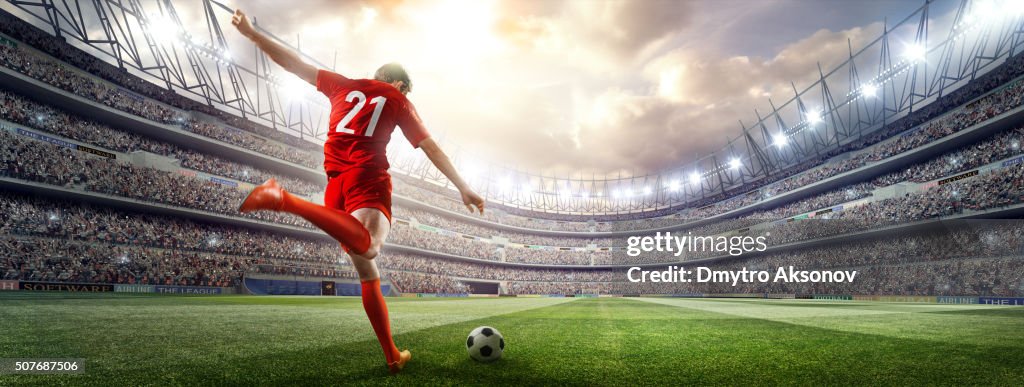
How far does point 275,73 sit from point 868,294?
1839 inches

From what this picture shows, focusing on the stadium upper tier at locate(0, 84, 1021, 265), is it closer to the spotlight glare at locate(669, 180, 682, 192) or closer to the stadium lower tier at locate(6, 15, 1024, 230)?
the stadium lower tier at locate(6, 15, 1024, 230)

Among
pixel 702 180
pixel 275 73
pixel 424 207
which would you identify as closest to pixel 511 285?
pixel 424 207

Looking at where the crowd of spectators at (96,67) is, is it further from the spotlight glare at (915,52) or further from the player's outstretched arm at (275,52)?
the spotlight glare at (915,52)

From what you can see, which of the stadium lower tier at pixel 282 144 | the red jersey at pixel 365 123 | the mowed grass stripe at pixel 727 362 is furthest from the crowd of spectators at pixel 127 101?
the mowed grass stripe at pixel 727 362

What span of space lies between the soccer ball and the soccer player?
0.66 metres

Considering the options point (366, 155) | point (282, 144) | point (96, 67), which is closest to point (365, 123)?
point (366, 155)

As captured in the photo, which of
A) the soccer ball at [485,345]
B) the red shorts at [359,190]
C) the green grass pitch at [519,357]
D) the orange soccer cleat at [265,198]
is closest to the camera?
the orange soccer cleat at [265,198]

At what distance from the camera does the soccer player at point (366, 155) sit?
3029 millimetres

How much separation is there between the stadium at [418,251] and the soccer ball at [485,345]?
0.42ft

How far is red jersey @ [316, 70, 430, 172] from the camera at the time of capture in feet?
10.4

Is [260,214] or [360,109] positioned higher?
[260,214]

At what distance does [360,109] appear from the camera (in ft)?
10.7

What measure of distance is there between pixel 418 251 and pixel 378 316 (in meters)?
45.5

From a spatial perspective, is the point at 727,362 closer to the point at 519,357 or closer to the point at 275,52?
the point at 519,357
